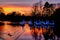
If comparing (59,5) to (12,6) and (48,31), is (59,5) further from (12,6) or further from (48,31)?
(12,6)

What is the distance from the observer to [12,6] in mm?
1744

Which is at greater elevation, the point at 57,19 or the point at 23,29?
the point at 57,19

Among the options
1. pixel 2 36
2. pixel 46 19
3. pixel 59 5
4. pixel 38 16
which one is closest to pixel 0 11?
pixel 2 36

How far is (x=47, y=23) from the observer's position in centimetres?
173

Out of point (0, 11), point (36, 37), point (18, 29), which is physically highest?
point (0, 11)

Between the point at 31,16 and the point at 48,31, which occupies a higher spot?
the point at 31,16

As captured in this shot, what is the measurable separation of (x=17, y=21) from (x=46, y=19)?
42cm

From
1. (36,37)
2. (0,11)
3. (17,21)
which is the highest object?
(0,11)

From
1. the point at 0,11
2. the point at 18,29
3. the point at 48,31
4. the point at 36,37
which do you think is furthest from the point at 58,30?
the point at 0,11

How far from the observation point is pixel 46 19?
5.66 feet

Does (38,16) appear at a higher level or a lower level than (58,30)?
higher

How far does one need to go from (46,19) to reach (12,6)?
0.52 meters

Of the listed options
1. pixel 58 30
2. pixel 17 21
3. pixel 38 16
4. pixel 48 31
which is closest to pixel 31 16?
pixel 38 16

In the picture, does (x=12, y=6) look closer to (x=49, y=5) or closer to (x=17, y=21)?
(x=17, y=21)
